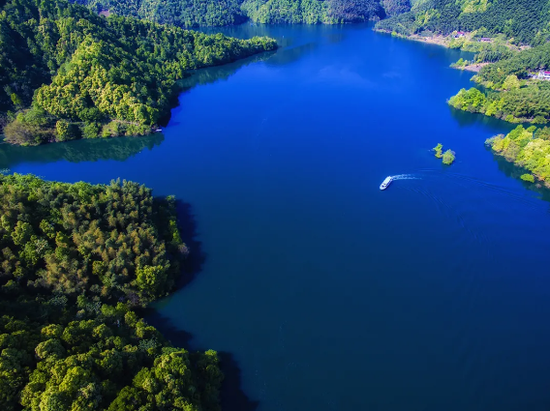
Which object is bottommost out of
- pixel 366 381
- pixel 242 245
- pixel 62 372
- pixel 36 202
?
pixel 366 381

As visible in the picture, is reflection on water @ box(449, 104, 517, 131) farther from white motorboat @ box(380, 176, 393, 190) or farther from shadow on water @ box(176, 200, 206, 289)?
shadow on water @ box(176, 200, 206, 289)

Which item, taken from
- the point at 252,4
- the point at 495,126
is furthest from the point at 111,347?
the point at 252,4

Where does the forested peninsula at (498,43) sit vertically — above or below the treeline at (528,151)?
above

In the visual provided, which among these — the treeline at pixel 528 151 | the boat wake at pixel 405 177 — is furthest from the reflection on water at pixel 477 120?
the boat wake at pixel 405 177

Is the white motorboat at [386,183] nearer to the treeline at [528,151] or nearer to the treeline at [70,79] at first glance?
the treeline at [528,151]

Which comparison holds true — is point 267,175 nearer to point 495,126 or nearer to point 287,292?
point 287,292

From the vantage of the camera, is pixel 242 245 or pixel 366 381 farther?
pixel 242 245

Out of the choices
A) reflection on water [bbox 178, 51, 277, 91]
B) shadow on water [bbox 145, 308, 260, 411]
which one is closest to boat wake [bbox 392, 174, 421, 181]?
shadow on water [bbox 145, 308, 260, 411]

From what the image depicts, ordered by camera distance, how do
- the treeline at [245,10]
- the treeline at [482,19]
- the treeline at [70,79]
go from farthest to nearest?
the treeline at [245,10], the treeline at [482,19], the treeline at [70,79]
